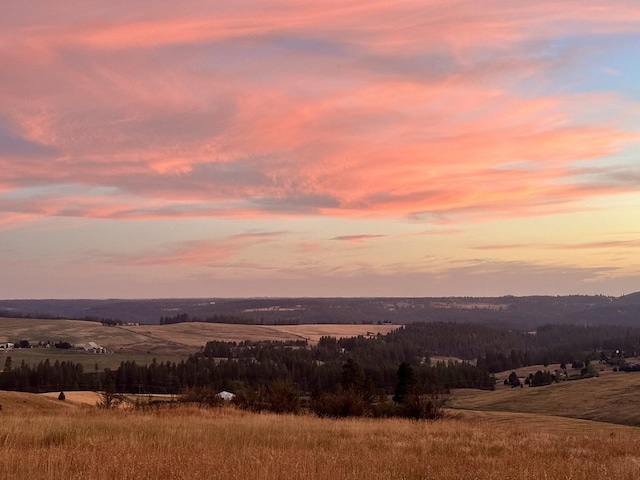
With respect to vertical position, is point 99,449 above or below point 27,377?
above

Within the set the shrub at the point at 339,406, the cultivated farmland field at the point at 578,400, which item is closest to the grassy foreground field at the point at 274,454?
the shrub at the point at 339,406

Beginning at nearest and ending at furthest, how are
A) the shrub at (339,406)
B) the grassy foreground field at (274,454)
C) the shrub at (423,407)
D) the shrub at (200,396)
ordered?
the grassy foreground field at (274,454) < the shrub at (339,406) < the shrub at (200,396) < the shrub at (423,407)

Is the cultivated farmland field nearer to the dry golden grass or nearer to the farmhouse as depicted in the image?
the dry golden grass

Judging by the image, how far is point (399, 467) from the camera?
1096cm

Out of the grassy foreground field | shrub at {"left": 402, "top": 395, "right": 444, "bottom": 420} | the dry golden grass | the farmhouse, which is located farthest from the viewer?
the dry golden grass

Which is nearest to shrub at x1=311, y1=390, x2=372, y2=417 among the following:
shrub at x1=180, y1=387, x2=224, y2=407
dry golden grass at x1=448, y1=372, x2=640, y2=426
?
shrub at x1=180, y1=387, x2=224, y2=407

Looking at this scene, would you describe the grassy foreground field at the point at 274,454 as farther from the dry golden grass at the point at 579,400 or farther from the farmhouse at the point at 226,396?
the dry golden grass at the point at 579,400

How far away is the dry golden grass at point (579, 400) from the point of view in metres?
91.1

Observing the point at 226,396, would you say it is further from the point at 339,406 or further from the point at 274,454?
the point at 274,454

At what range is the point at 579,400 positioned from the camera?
107 meters

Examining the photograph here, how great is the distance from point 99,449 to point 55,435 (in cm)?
303

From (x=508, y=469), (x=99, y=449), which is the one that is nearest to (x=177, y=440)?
(x=99, y=449)

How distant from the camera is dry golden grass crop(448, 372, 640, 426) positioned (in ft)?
299

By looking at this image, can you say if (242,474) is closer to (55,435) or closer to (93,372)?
(55,435)
